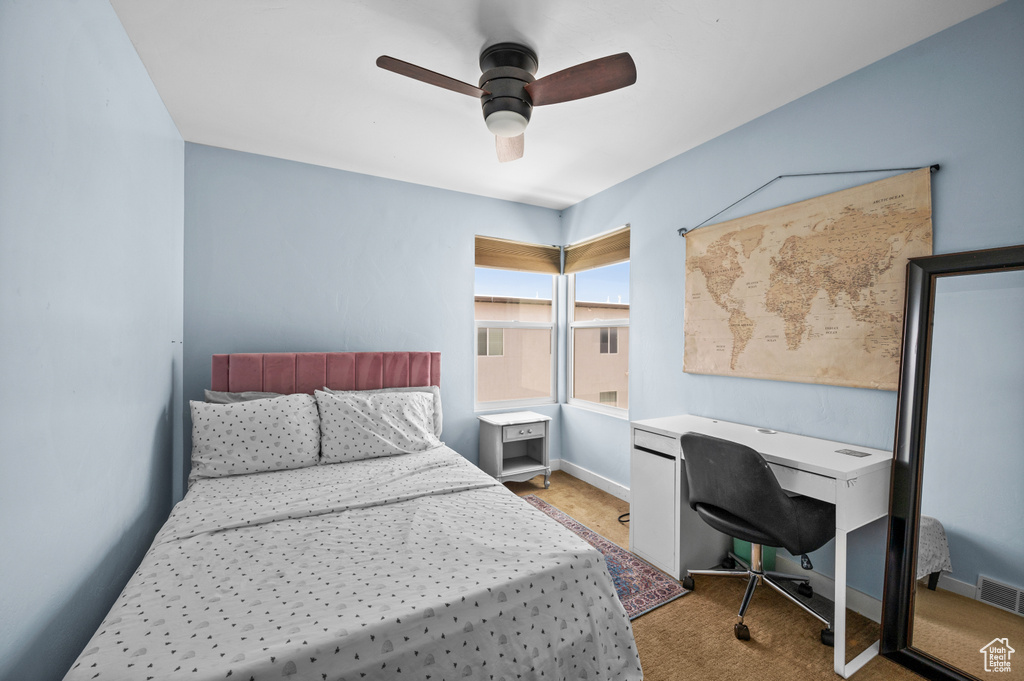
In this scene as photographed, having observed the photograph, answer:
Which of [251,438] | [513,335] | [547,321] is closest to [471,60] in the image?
[251,438]

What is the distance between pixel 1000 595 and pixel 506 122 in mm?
2630

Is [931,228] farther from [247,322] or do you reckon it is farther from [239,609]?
[247,322]

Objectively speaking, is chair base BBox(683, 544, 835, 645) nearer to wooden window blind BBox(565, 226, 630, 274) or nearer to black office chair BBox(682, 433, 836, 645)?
black office chair BBox(682, 433, 836, 645)

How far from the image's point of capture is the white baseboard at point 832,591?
1.97 meters

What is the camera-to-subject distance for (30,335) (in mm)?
1187

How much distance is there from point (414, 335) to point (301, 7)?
2264mm

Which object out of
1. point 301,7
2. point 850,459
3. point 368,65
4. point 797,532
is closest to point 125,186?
point 301,7

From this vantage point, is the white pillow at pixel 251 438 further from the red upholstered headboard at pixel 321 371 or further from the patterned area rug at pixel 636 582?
the patterned area rug at pixel 636 582

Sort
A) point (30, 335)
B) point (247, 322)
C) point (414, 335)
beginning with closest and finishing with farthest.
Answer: point (30, 335) < point (247, 322) < point (414, 335)

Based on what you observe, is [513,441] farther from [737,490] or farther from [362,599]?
[362,599]

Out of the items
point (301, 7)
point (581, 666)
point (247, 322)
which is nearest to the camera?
point (581, 666)

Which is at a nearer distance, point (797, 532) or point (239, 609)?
point (239, 609)

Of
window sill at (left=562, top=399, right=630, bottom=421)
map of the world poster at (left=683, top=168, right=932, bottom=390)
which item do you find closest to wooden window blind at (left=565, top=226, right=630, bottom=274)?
map of the world poster at (left=683, top=168, right=932, bottom=390)

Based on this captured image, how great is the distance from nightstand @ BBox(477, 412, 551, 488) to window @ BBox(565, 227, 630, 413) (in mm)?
598
